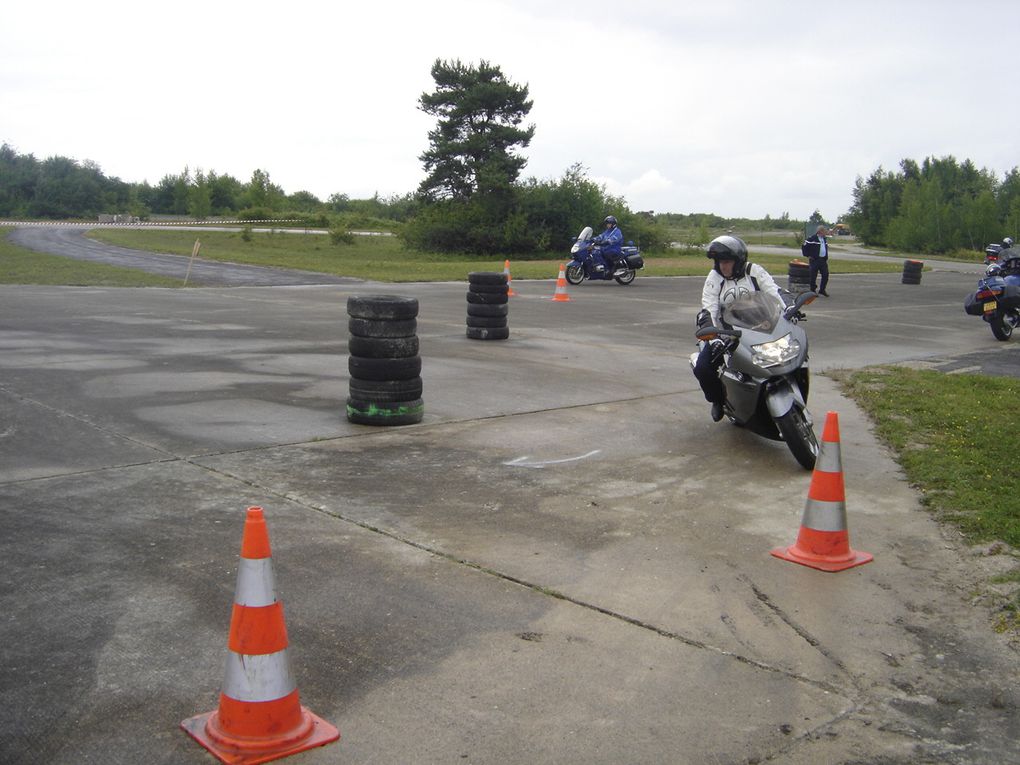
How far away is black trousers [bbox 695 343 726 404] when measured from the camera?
8.94 meters

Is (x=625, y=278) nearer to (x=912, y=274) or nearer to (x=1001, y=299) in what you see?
(x=912, y=274)

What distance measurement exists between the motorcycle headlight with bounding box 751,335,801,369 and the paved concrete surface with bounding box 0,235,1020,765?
82 centimetres

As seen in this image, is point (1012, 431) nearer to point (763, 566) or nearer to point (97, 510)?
point (763, 566)

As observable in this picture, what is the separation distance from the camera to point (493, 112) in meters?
54.2

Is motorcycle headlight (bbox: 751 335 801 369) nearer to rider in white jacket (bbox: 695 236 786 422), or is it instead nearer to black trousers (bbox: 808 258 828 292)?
rider in white jacket (bbox: 695 236 786 422)

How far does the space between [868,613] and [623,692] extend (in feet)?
5.57

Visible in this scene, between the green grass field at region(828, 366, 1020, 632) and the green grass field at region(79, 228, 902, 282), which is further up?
the green grass field at region(79, 228, 902, 282)

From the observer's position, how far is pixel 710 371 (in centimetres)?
905

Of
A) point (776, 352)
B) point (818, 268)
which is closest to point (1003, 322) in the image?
point (818, 268)

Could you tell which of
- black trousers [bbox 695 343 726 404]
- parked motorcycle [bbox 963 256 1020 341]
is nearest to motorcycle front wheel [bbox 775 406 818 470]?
black trousers [bbox 695 343 726 404]

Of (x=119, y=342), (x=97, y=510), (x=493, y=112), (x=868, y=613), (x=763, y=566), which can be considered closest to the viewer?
(x=868, y=613)

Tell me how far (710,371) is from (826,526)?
315 centimetres

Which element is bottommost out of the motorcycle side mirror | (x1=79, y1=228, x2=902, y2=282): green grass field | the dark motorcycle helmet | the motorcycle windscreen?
(x1=79, y1=228, x2=902, y2=282): green grass field

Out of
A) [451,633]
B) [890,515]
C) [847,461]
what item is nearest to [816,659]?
[451,633]
